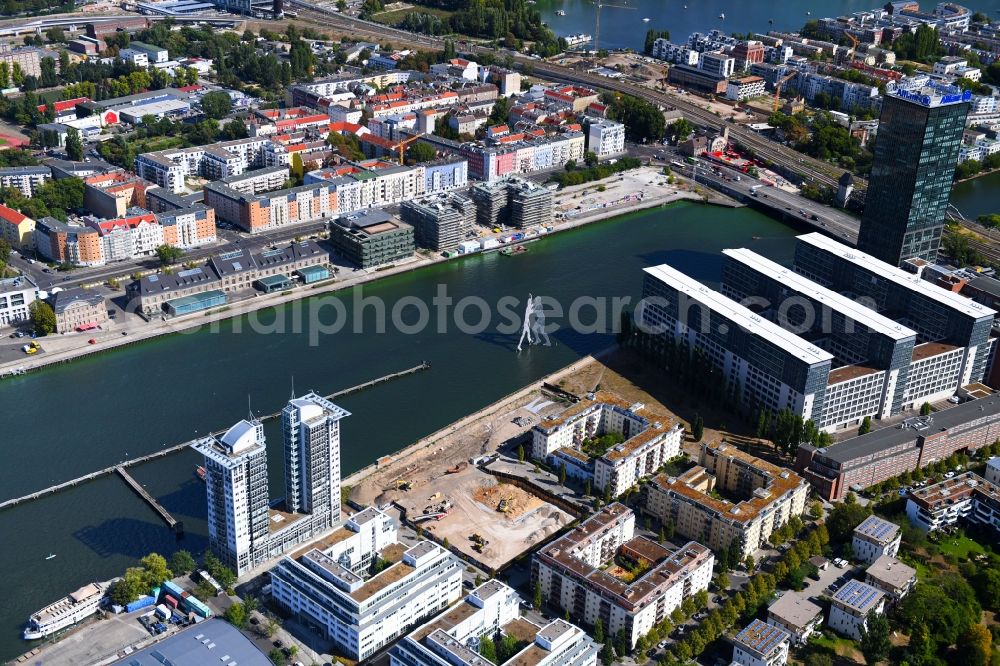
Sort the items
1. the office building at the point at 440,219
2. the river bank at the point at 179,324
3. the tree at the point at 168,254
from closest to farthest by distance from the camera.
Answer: the river bank at the point at 179,324 → the tree at the point at 168,254 → the office building at the point at 440,219

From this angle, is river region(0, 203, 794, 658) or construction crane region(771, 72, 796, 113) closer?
river region(0, 203, 794, 658)

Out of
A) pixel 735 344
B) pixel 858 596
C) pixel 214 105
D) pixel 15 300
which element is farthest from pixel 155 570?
pixel 214 105

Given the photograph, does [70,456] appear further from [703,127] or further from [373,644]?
[703,127]

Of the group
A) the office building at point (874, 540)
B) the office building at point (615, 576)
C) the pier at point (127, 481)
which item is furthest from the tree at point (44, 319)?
the office building at point (874, 540)

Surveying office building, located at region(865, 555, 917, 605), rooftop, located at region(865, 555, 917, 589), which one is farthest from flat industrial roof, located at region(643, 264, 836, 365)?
office building, located at region(865, 555, 917, 605)

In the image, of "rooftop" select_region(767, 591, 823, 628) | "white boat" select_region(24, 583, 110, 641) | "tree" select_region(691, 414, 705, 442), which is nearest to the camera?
"white boat" select_region(24, 583, 110, 641)

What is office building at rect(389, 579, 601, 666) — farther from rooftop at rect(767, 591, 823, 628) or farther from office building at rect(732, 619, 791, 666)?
rooftop at rect(767, 591, 823, 628)

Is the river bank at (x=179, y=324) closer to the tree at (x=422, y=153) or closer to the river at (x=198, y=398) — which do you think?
the river at (x=198, y=398)
